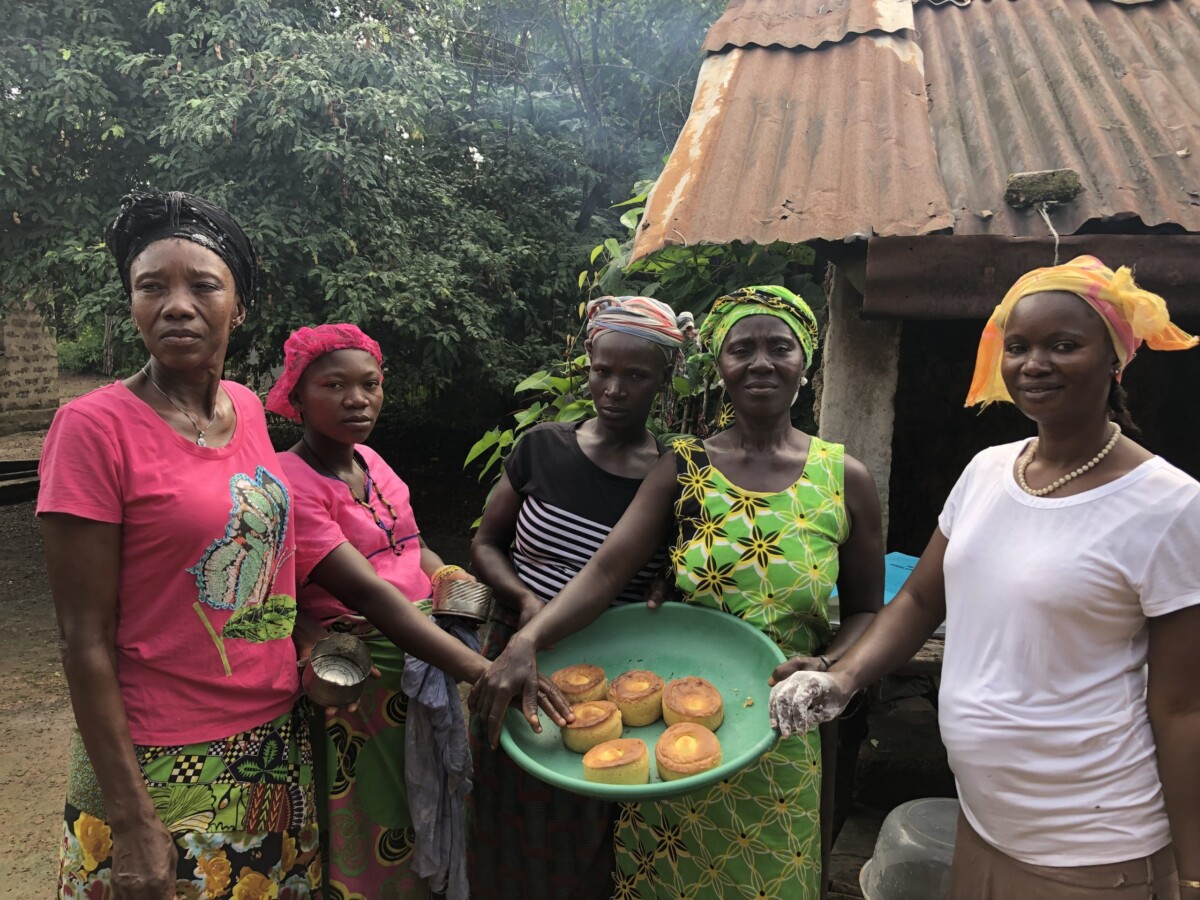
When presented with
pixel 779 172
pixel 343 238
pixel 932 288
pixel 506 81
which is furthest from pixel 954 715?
pixel 506 81

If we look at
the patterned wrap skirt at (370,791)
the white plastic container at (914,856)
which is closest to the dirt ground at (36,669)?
the patterned wrap skirt at (370,791)

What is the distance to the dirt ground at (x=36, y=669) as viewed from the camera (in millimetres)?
3656

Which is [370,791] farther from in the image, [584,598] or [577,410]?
[577,410]

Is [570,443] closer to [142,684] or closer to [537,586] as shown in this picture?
[537,586]

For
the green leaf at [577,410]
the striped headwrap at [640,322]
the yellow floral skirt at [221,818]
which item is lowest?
the yellow floral skirt at [221,818]

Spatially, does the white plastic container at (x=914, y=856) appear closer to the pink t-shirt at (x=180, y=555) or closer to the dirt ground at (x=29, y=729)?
the pink t-shirt at (x=180, y=555)

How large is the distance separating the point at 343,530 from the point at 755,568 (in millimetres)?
1126

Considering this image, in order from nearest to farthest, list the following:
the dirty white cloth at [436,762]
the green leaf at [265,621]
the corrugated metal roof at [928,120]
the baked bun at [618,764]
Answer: the green leaf at [265,621]
the baked bun at [618,764]
the dirty white cloth at [436,762]
the corrugated metal roof at [928,120]

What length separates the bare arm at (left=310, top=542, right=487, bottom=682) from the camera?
6.56ft

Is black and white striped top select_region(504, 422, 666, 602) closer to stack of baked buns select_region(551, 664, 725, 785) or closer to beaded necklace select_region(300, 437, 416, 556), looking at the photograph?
stack of baked buns select_region(551, 664, 725, 785)

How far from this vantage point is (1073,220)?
254 cm

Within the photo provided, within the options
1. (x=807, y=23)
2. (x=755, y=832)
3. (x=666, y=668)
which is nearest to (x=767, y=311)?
(x=666, y=668)

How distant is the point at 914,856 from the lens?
257cm

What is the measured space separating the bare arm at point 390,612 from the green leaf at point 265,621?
0.15 meters
